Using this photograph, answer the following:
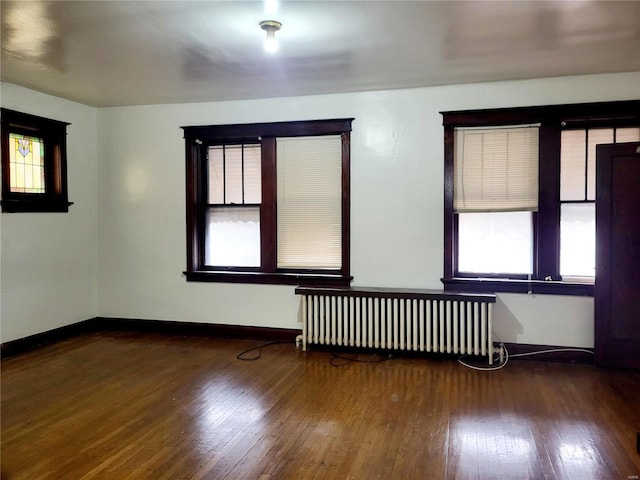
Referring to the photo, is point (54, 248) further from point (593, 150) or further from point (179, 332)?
point (593, 150)

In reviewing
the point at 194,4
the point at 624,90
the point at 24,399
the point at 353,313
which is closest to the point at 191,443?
the point at 24,399

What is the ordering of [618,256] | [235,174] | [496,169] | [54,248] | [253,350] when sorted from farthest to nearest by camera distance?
[235,174], [54,248], [253,350], [496,169], [618,256]

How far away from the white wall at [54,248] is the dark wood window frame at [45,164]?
79 millimetres

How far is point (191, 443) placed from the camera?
10.1 ft

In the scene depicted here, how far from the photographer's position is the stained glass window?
5125mm

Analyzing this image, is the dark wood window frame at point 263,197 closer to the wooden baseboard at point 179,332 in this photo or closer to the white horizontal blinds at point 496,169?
the wooden baseboard at point 179,332

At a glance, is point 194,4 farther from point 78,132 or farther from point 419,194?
point 78,132

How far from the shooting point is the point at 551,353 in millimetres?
4809

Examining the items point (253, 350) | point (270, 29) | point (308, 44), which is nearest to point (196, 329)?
point (253, 350)

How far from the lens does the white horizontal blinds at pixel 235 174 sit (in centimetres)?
570

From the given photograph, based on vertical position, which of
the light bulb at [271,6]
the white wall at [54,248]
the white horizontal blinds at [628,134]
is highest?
the light bulb at [271,6]

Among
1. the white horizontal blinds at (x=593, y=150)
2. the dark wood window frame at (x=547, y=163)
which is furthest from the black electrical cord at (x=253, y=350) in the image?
the white horizontal blinds at (x=593, y=150)

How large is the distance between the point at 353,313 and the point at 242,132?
2.40 metres

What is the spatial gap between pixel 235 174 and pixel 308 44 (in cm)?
233
